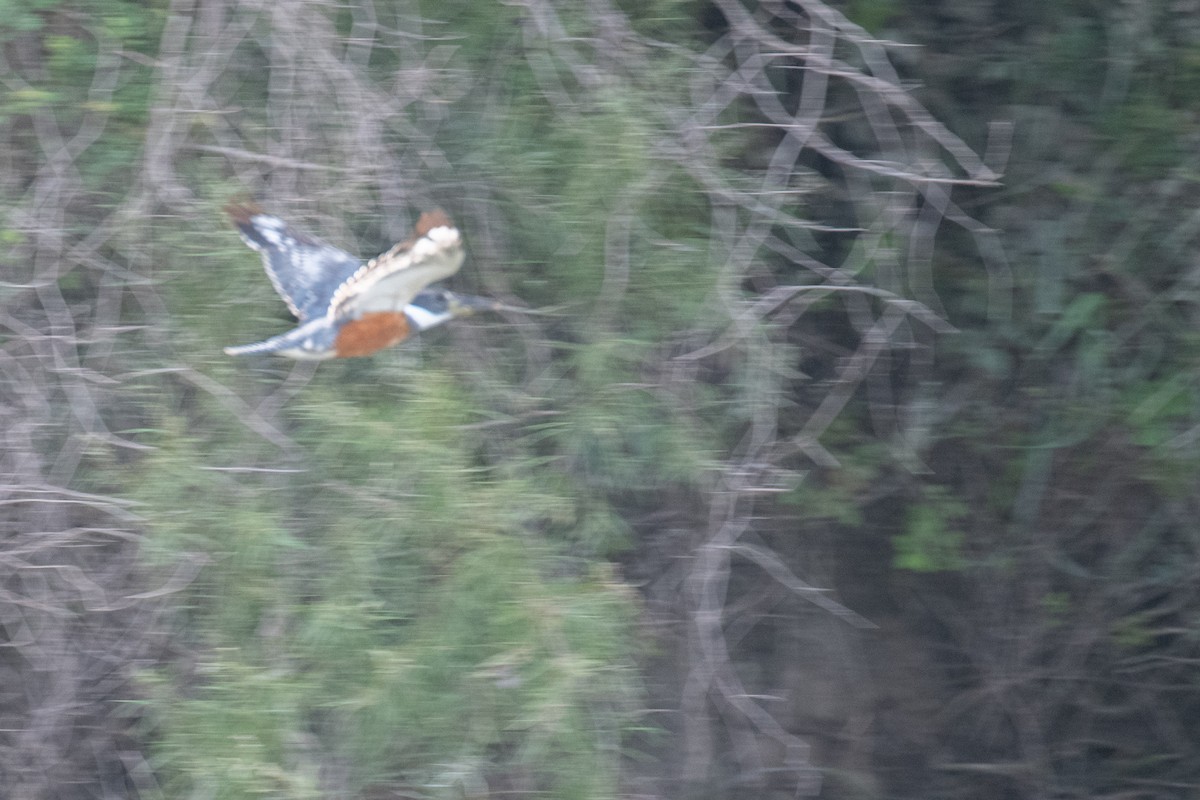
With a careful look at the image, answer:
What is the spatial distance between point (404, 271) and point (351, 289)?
0.10 metres

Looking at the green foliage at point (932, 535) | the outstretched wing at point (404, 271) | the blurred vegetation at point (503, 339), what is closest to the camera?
the outstretched wing at point (404, 271)

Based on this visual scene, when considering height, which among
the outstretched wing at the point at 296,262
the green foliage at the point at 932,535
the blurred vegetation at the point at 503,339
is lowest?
the green foliage at the point at 932,535

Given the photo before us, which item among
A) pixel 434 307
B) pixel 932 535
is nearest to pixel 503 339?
pixel 434 307

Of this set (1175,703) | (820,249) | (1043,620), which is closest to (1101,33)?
(820,249)

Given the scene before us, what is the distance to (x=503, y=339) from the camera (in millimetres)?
2283

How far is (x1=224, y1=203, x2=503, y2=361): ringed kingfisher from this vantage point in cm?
168

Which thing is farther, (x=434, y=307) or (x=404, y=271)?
(x=434, y=307)

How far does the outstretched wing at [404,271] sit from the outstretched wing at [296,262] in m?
0.03

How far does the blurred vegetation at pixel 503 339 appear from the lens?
2.11 metres

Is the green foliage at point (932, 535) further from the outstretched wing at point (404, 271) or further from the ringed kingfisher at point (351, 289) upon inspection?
the outstretched wing at point (404, 271)

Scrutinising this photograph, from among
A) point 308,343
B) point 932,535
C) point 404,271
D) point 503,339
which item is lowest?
point 932,535

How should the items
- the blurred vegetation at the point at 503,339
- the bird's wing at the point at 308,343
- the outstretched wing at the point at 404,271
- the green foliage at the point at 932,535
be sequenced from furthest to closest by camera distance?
the green foliage at the point at 932,535, the blurred vegetation at the point at 503,339, the bird's wing at the point at 308,343, the outstretched wing at the point at 404,271

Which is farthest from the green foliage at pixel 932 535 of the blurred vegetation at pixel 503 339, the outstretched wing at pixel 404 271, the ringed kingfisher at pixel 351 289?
the outstretched wing at pixel 404 271

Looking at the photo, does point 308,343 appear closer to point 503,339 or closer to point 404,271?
point 404,271
